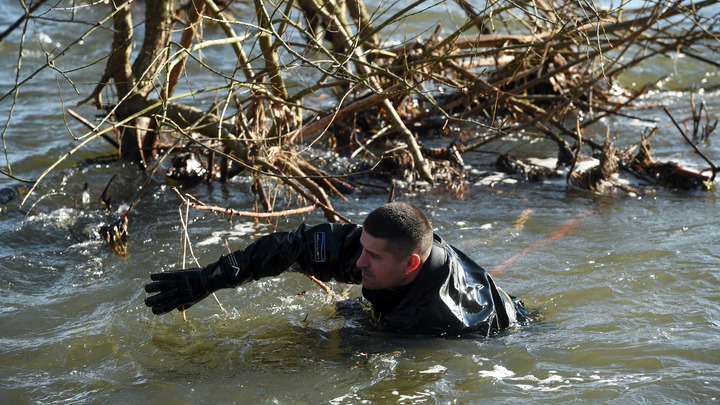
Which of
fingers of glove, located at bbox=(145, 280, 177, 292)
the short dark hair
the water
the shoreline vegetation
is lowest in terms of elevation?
the water

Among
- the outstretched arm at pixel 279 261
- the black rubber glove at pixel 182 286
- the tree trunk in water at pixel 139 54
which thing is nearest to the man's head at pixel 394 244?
Answer: the outstretched arm at pixel 279 261

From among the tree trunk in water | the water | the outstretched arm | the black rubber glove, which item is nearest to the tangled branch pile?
the tree trunk in water

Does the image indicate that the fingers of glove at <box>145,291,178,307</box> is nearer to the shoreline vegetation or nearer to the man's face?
the man's face

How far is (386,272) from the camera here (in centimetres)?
374

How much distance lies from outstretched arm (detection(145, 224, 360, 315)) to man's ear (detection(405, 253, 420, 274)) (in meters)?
0.35

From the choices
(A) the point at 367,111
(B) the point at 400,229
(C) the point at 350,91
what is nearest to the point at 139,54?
(C) the point at 350,91

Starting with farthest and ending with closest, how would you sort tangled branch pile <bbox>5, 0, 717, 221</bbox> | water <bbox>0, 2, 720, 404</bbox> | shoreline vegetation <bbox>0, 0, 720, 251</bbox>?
shoreline vegetation <bbox>0, 0, 720, 251</bbox> → tangled branch pile <bbox>5, 0, 717, 221</bbox> → water <bbox>0, 2, 720, 404</bbox>

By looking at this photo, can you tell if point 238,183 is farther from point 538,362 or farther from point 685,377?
point 685,377

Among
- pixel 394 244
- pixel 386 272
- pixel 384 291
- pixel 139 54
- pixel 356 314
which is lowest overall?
pixel 356 314

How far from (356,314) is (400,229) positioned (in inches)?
38.1

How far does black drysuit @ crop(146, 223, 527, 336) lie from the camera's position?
380 centimetres

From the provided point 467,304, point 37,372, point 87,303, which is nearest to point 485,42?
point 467,304

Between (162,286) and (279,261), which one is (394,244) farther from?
(162,286)

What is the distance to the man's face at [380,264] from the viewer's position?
369 centimetres
